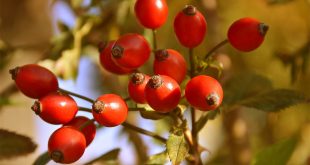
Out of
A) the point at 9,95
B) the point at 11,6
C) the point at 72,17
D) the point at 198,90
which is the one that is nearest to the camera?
Result: the point at 198,90

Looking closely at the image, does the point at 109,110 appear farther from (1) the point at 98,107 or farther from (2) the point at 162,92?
(2) the point at 162,92

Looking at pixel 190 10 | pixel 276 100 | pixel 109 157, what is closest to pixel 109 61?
pixel 190 10

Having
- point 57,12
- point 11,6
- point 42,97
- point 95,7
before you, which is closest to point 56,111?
point 42,97

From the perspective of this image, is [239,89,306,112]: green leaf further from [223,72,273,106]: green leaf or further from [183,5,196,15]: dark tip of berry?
[183,5,196,15]: dark tip of berry

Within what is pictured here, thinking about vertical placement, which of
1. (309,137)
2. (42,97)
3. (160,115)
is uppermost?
(42,97)

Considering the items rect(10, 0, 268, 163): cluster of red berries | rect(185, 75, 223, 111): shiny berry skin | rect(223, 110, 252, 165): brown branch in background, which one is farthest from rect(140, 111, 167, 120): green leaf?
rect(223, 110, 252, 165): brown branch in background

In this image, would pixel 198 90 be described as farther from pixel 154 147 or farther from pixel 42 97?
pixel 154 147
